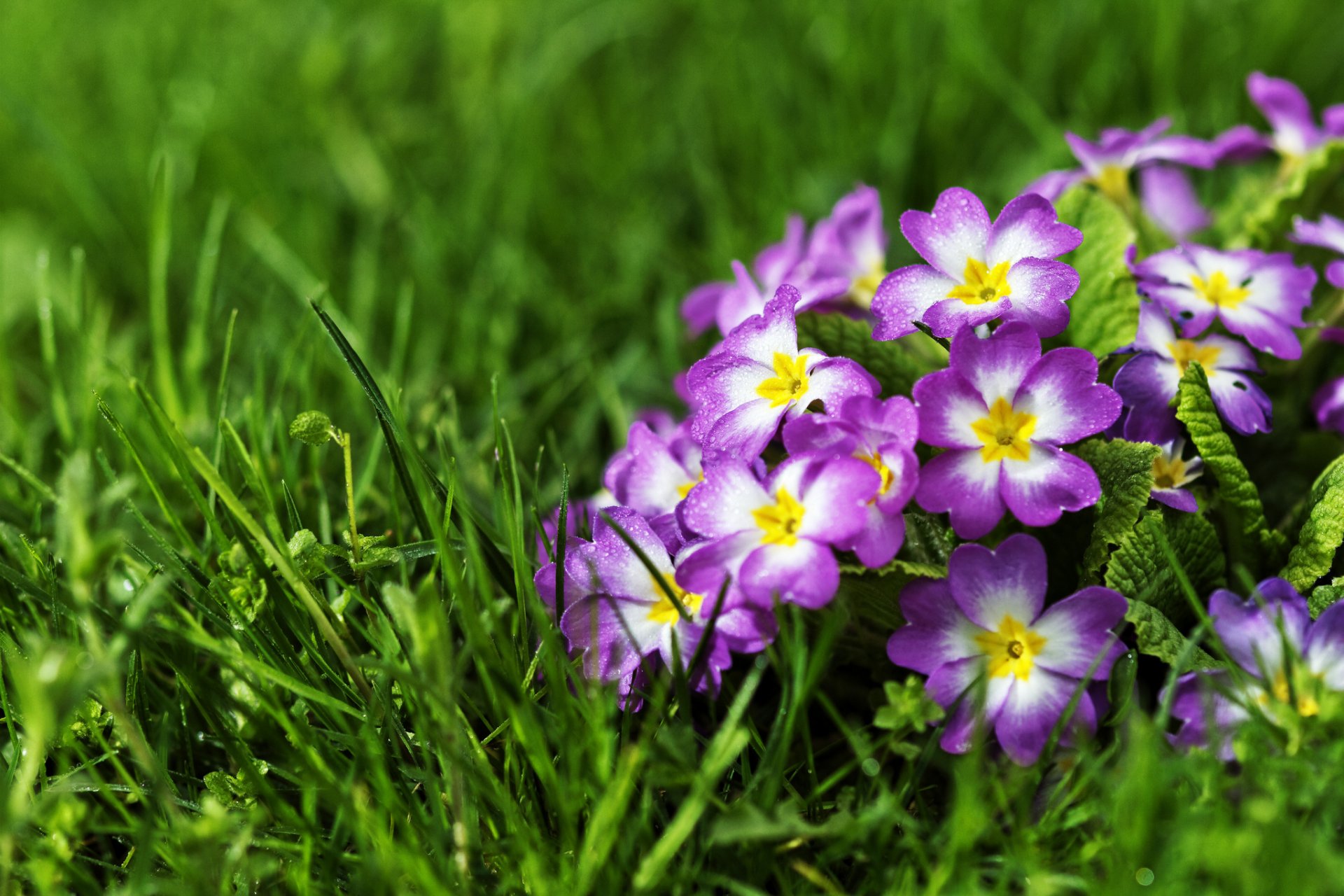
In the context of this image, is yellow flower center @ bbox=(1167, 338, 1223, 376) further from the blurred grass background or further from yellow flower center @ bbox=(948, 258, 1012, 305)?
the blurred grass background

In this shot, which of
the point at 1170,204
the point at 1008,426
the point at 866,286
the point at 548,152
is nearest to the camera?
the point at 1008,426

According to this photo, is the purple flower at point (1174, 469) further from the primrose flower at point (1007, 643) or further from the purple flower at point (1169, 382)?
the primrose flower at point (1007, 643)

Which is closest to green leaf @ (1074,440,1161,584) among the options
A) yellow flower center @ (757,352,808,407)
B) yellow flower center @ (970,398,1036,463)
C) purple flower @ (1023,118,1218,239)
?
yellow flower center @ (970,398,1036,463)

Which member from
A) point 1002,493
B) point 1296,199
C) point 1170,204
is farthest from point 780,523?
point 1170,204

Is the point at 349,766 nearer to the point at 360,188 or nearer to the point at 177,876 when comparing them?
the point at 177,876

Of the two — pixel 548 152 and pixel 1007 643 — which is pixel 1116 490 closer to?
pixel 1007 643

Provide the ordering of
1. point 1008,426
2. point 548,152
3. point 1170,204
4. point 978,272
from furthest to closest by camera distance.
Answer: point 548,152, point 1170,204, point 978,272, point 1008,426

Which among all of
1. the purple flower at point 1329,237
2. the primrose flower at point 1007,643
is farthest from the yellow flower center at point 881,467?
the purple flower at point 1329,237
